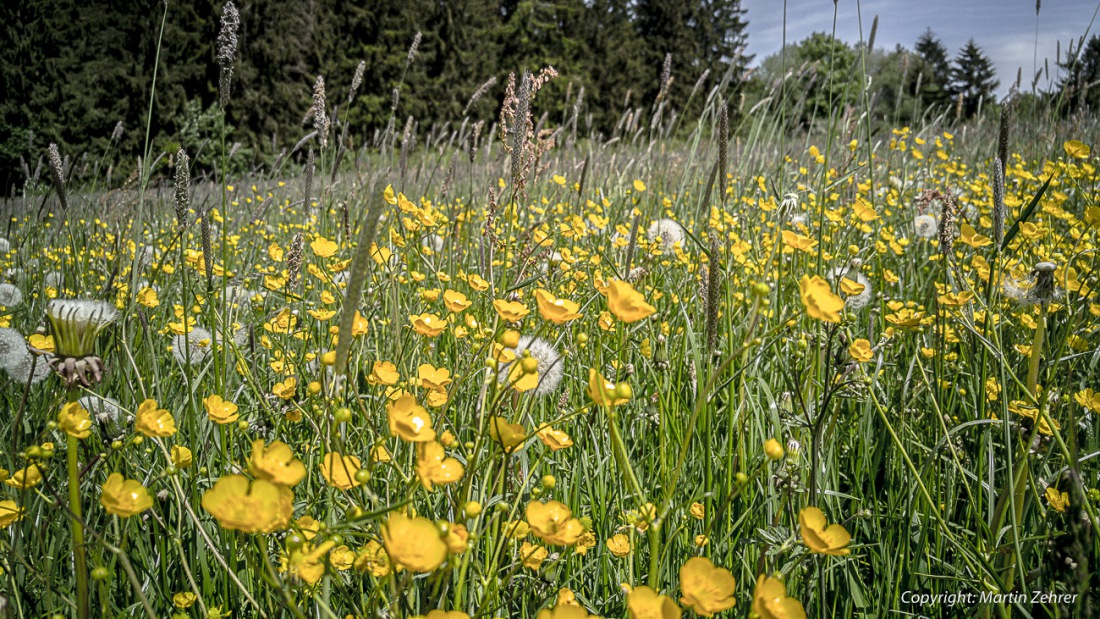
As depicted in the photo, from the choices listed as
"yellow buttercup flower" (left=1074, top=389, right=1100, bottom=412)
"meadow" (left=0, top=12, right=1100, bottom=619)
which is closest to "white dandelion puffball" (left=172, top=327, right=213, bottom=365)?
"meadow" (left=0, top=12, right=1100, bottom=619)

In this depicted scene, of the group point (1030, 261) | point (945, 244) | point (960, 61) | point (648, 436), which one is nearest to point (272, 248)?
point (648, 436)

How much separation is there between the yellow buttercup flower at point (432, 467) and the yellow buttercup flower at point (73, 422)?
32 centimetres

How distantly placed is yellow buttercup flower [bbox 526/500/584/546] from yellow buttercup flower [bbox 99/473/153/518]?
0.35 metres

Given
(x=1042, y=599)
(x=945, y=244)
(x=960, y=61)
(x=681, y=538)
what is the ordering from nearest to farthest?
(x=1042, y=599)
(x=681, y=538)
(x=945, y=244)
(x=960, y=61)

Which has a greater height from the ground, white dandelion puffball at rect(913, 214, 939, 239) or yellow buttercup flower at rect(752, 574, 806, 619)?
white dandelion puffball at rect(913, 214, 939, 239)

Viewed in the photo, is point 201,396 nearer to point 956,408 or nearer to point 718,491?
point 718,491

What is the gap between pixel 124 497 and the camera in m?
0.59

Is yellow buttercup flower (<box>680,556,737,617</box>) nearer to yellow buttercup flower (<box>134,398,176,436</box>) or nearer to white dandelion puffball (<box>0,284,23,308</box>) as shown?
yellow buttercup flower (<box>134,398,176,436</box>)

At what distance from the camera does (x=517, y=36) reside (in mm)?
22312

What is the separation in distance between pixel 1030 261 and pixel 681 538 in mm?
1533

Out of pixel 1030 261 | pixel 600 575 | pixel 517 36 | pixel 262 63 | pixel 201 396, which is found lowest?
pixel 600 575

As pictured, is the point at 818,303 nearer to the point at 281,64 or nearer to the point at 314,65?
the point at 281,64

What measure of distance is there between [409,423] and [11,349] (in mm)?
1374

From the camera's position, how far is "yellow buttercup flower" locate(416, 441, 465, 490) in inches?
23.7
